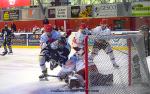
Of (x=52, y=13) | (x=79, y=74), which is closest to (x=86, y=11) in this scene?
(x=52, y=13)

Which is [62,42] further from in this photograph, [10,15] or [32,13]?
[10,15]

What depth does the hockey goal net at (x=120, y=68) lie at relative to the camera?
6836 mm

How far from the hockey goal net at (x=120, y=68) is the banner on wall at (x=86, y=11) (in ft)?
65.8

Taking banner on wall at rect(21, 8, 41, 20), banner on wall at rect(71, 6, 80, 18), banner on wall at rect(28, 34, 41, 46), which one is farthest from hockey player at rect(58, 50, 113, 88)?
banner on wall at rect(21, 8, 41, 20)

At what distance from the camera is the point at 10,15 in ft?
103

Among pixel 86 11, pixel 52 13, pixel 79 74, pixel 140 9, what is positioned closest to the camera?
pixel 79 74

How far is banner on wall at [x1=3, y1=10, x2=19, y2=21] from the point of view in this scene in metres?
31.0

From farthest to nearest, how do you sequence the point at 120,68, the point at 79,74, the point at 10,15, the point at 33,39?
1. the point at 10,15
2. the point at 33,39
3. the point at 79,74
4. the point at 120,68

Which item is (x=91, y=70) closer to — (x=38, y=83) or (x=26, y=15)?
(x=38, y=83)

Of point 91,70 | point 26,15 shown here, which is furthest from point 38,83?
point 26,15

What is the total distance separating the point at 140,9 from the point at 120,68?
1896 centimetres

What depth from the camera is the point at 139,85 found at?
7098 mm

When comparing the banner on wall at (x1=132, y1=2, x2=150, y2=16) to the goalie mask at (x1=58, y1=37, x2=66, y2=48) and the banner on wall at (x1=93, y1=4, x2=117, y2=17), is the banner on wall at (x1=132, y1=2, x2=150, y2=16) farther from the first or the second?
the goalie mask at (x1=58, y1=37, x2=66, y2=48)

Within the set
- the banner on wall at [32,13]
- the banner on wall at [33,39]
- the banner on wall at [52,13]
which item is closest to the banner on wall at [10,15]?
the banner on wall at [32,13]
